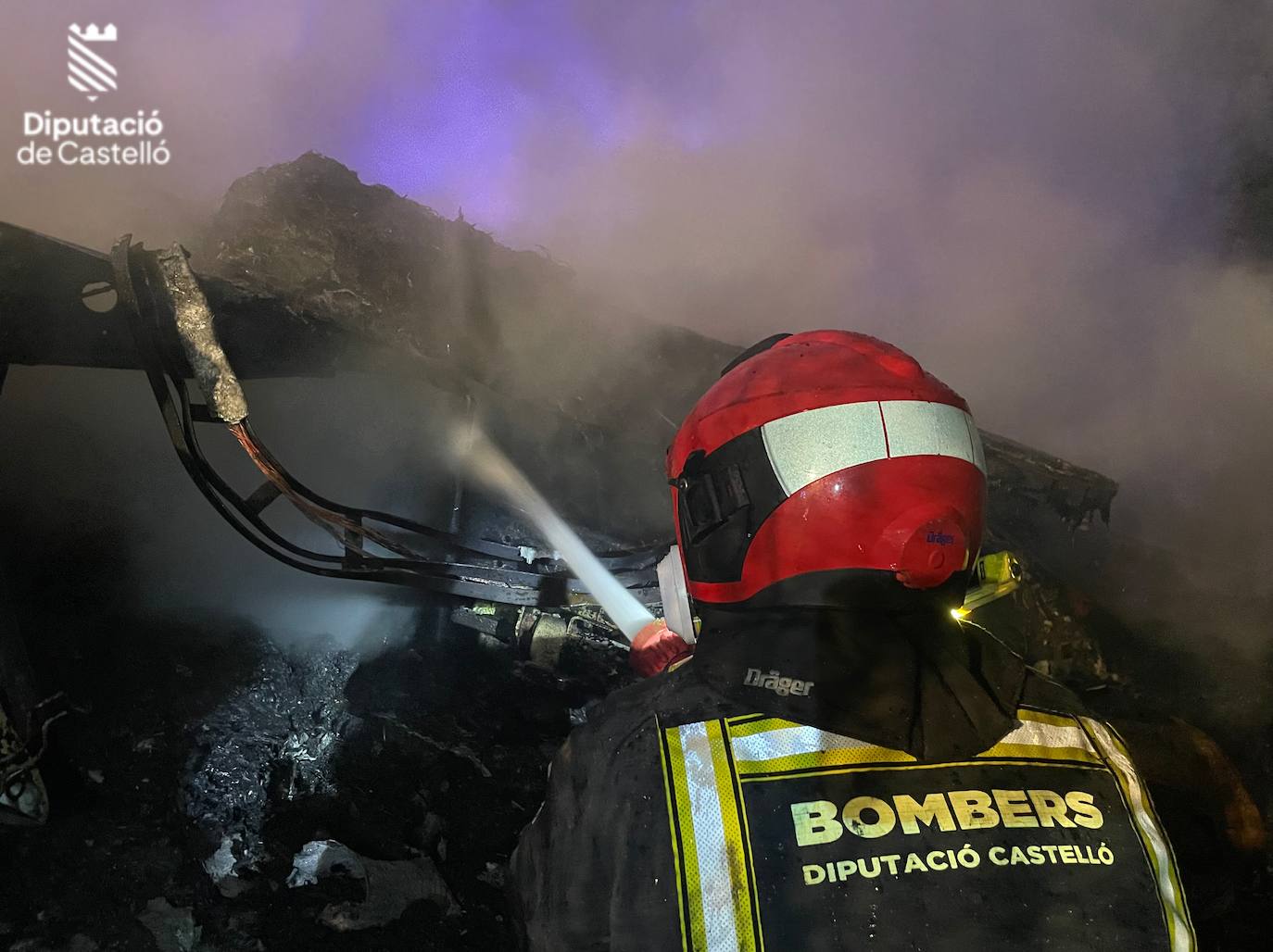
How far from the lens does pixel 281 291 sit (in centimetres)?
367

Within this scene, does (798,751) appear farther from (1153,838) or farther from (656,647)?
(656,647)

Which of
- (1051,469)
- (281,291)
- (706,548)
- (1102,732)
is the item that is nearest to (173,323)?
(281,291)

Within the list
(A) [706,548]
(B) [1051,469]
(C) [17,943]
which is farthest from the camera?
(B) [1051,469]

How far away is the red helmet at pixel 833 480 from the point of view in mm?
1570

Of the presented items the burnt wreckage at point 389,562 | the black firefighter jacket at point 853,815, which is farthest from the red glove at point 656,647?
the black firefighter jacket at point 853,815

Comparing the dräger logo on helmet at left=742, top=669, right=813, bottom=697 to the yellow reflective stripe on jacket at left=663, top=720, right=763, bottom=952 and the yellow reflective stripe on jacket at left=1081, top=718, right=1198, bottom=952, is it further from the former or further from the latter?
the yellow reflective stripe on jacket at left=1081, top=718, right=1198, bottom=952

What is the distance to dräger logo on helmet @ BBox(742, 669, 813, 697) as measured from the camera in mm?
1417

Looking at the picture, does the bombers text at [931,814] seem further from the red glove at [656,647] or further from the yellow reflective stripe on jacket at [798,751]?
the red glove at [656,647]

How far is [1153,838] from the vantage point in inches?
56.1

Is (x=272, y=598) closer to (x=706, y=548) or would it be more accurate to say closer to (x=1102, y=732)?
(x=706, y=548)

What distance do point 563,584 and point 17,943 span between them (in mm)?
2911

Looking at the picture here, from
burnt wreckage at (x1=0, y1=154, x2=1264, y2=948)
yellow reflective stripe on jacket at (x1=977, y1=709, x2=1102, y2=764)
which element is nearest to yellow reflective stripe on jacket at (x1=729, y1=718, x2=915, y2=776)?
yellow reflective stripe on jacket at (x1=977, y1=709, x2=1102, y2=764)

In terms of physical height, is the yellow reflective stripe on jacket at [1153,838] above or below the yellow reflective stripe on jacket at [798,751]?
below

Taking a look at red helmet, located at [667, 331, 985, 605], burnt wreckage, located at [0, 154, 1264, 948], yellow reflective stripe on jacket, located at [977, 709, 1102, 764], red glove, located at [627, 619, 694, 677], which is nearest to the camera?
yellow reflective stripe on jacket, located at [977, 709, 1102, 764]
